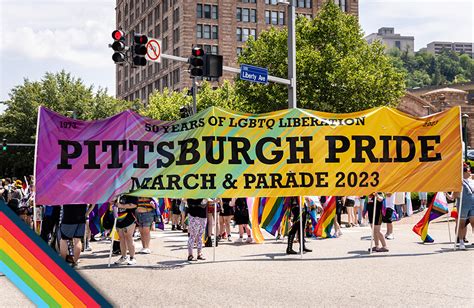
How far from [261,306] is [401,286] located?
2547 millimetres

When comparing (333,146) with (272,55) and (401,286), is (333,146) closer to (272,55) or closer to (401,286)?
(401,286)

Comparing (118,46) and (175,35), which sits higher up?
(175,35)

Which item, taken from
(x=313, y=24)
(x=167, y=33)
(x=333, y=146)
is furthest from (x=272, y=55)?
(x=167, y=33)

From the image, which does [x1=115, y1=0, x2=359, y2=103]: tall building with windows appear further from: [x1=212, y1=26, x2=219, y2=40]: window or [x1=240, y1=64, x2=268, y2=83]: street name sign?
[x1=240, y1=64, x2=268, y2=83]: street name sign

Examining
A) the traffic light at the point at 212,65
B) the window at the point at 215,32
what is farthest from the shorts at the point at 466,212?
the window at the point at 215,32

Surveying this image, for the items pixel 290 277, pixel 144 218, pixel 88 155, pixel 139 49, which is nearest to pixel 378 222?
pixel 290 277

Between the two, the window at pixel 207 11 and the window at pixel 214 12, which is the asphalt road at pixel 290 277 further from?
the window at pixel 214 12

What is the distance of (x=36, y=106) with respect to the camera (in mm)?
56219

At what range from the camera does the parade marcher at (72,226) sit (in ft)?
34.7

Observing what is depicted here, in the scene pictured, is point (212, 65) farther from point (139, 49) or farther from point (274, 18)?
point (274, 18)

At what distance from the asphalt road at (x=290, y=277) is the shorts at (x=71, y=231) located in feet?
2.05

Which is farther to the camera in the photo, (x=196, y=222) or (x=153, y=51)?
(x=153, y=51)

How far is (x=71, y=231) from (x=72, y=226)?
96 mm

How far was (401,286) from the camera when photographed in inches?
332
